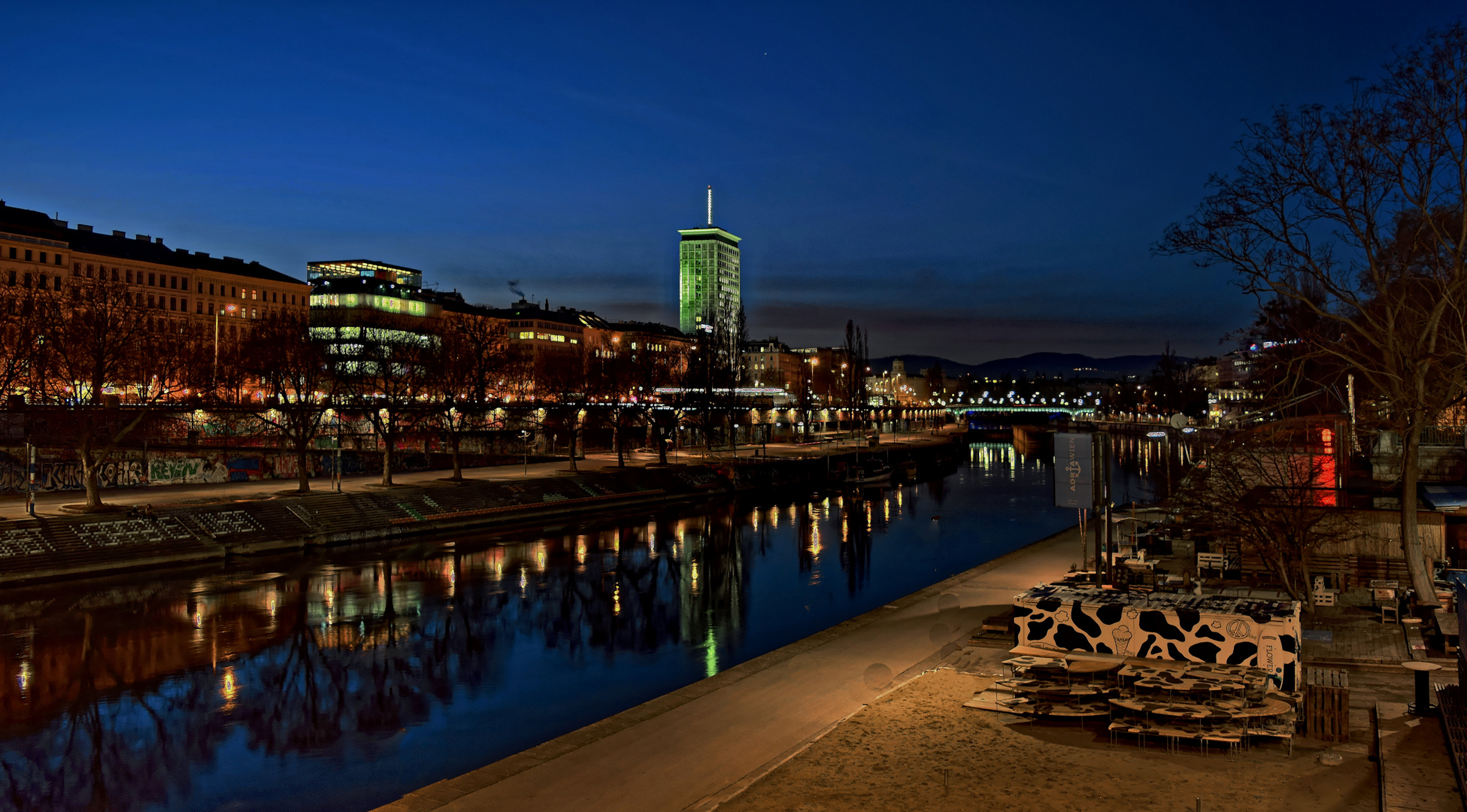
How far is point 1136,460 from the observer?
104 m

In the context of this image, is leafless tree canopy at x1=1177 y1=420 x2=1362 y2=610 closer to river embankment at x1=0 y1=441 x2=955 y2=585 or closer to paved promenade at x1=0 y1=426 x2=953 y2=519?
river embankment at x1=0 y1=441 x2=955 y2=585

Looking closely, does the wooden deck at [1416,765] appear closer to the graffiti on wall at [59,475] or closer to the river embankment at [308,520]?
the river embankment at [308,520]

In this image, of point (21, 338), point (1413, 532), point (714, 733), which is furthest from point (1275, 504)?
point (21, 338)

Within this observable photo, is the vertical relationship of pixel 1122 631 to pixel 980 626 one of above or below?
above

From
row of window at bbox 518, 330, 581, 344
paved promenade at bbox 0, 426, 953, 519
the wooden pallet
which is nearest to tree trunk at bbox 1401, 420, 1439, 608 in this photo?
the wooden pallet

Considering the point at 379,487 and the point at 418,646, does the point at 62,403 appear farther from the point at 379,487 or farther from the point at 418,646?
the point at 418,646

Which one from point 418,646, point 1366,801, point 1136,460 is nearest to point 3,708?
point 418,646

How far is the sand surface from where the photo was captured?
10.3m

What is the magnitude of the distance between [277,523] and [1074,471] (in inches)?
1340

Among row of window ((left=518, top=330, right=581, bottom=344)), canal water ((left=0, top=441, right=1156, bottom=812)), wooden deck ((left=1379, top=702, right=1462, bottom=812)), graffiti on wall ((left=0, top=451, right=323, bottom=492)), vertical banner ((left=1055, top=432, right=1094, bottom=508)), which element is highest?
row of window ((left=518, top=330, right=581, bottom=344))

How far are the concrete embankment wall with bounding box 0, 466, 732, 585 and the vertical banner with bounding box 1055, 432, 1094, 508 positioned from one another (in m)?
32.3

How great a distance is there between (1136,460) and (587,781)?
105 m

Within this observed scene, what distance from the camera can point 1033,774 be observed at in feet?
37.0

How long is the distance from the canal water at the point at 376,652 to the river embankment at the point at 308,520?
215 cm
